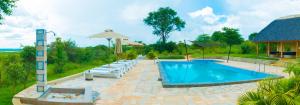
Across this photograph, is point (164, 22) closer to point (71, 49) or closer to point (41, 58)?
point (71, 49)

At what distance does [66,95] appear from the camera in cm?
872

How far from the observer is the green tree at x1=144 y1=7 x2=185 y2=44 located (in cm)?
4528

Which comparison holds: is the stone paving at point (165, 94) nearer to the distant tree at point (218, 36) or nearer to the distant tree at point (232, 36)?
the distant tree at point (218, 36)

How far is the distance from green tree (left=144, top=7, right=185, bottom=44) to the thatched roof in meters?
18.7

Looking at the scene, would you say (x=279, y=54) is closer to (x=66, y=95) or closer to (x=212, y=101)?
(x=212, y=101)

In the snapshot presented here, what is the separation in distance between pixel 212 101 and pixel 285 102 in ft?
14.2

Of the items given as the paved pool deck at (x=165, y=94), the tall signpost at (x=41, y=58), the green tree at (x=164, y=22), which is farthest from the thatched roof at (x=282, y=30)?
the tall signpost at (x=41, y=58)

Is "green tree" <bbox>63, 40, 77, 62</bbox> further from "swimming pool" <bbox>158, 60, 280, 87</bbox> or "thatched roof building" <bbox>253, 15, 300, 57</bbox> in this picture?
"thatched roof building" <bbox>253, 15, 300, 57</bbox>

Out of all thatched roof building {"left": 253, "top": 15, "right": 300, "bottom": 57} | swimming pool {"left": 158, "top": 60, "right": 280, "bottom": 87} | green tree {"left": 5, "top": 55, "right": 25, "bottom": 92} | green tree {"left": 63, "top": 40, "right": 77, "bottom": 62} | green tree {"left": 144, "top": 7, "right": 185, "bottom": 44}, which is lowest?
swimming pool {"left": 158, "top": 60, "right": 280, "bottom": 87}

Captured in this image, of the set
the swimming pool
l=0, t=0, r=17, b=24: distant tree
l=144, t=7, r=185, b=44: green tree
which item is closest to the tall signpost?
the swimming pool

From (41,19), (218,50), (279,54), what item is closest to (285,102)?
(41,19)

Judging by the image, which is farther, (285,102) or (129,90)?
(129,90)

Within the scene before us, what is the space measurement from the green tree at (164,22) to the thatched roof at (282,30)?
18727 mm

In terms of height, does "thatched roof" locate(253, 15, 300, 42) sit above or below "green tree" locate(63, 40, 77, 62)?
above
